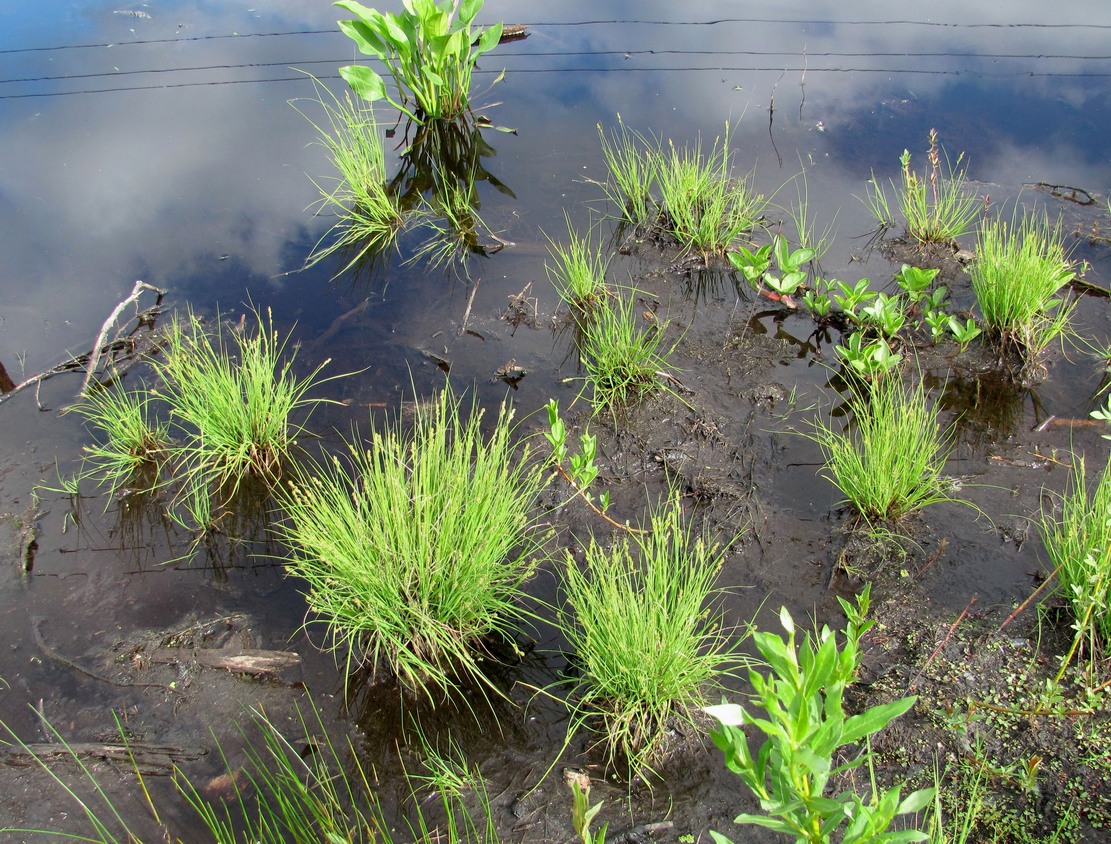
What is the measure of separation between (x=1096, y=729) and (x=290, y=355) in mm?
→ 3559

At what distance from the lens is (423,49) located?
17.9 ft

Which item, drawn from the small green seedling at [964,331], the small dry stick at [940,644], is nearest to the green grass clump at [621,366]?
the small green seedling at [964,331]

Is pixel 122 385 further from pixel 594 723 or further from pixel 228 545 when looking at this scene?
pixel 594 723

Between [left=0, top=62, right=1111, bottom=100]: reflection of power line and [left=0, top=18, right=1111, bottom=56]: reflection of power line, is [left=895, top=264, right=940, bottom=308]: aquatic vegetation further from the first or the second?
[left=0, top=18, right=1111, bottom=56]: reflection of power line

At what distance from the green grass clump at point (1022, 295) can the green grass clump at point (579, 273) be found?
184cm

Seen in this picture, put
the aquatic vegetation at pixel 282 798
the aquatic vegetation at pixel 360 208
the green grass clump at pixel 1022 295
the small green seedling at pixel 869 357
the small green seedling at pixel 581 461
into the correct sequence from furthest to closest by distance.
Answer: the aquatic vegetation at pixel 360 208, the green grass clump at pixel 1022 295, the small green seedling at pixel 869 357, the small green seedling at pixel 581 461, the aquatic vegetation at pixel 282 798

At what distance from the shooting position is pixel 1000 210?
15.5ft

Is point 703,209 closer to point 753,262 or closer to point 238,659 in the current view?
point 753,262

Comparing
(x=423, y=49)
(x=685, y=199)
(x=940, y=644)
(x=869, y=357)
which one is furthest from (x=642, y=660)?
(x=423, y=49)

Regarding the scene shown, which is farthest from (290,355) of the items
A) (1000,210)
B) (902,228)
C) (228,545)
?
(1000,210)

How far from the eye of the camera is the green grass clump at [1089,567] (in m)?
2.44

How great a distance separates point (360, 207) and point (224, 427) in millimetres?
2046

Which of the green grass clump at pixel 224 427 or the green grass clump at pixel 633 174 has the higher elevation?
the green grass clump at pixel 633 174

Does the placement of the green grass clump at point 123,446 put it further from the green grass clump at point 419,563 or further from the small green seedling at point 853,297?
the small green seedling at point 853,297
